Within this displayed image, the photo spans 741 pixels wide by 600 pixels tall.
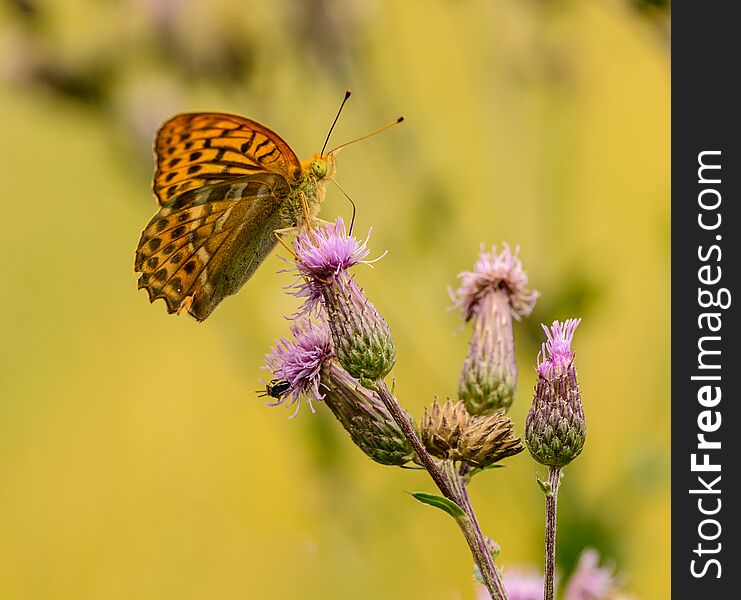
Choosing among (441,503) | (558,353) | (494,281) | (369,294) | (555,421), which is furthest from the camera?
(369,294)

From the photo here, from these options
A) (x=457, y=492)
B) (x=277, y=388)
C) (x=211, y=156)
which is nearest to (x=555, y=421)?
(x=457, y=492)

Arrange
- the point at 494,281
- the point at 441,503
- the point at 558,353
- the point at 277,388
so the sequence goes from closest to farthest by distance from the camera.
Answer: the point at 441,503, the point at 558,353, the point at 277,388, the point at 494,281

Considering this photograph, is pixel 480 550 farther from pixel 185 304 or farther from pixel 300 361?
pixel 185 304

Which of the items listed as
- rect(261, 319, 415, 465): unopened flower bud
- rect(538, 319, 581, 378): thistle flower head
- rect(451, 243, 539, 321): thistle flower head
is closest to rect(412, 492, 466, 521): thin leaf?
rect(261, 319, 415, 465): unopened flower bud

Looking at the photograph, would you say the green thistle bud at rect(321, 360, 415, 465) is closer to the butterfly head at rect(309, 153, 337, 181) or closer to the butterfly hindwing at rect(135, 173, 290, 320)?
the butterfly hindwing at rect(135, 173, 290, 320)

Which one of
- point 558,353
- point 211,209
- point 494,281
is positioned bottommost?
point 558,353
